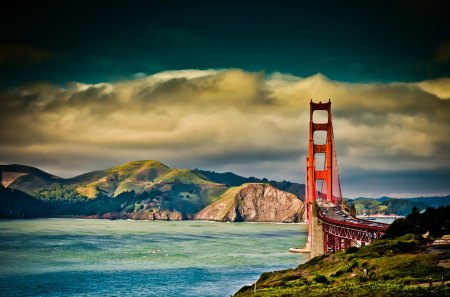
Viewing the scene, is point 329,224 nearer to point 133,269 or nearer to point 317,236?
point 317,236

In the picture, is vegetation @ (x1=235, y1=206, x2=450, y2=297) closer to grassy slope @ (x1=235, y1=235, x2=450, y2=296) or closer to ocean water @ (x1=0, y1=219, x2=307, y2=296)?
grassy slope @ (x1=235, y1=235, x2=450, y2=296)

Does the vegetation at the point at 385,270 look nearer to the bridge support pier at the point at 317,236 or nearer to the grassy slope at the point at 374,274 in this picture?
the grassy slope at the point at 374,274

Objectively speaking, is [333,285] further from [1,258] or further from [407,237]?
[1,258]

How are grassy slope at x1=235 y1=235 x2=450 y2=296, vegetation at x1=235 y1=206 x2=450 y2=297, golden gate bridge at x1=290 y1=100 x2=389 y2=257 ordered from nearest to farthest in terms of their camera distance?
grassy slope at x1=235 y1=235 x2=450 y2=296 < vegetation at x1=235 y1=206 x2=450 y2=297 < golden gate bridge at x1=290 y1=100 x2=389 y2=257

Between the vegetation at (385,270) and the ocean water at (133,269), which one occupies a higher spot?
the vegetation at (385,270)

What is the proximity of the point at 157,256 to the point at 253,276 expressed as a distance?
111 ft

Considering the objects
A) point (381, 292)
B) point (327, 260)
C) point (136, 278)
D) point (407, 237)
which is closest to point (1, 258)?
point (136, 278)

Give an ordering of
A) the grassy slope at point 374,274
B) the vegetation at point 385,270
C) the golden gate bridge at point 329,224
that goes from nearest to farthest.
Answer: the grassy slope at point 374,274
the vegetation at point 385,270
the golden gate bridge at point 329,224

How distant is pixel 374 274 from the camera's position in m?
39.8

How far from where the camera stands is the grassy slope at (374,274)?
3397 cm

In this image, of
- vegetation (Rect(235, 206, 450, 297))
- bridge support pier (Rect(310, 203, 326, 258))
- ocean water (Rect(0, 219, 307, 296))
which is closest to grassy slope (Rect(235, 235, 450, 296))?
vegetation (Rect(235, 206, 450, 297))

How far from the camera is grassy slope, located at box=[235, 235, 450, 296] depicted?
3397 centimetres

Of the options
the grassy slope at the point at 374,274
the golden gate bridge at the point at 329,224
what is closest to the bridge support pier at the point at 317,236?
the golden gate bridge at the point at 329,224

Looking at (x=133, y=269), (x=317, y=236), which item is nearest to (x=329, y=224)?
(x=317, y=236)
